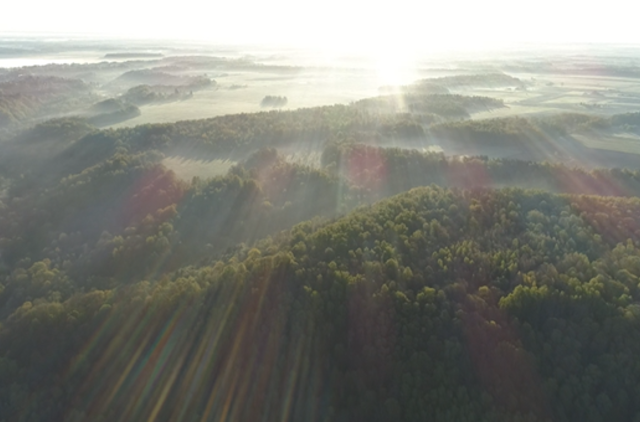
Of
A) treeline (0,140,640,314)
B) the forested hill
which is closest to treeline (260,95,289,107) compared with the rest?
treeline (0,140,640,314)

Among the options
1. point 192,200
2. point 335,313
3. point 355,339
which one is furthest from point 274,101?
point 355,339

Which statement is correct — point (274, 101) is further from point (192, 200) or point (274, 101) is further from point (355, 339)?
point (355, 339)

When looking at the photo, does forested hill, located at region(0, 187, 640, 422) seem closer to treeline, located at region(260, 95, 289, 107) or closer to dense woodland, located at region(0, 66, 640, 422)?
dense woodland, located at region(0, 66, 640, 422)

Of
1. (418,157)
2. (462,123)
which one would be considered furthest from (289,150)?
(462,123)

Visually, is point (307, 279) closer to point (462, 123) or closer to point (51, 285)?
point (51, 285)

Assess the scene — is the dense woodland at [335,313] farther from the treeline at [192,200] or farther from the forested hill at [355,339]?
the treeline at [192,200]

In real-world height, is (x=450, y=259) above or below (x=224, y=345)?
above

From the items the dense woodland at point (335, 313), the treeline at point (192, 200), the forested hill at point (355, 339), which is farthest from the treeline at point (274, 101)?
the forested hill at point (355, 339)
